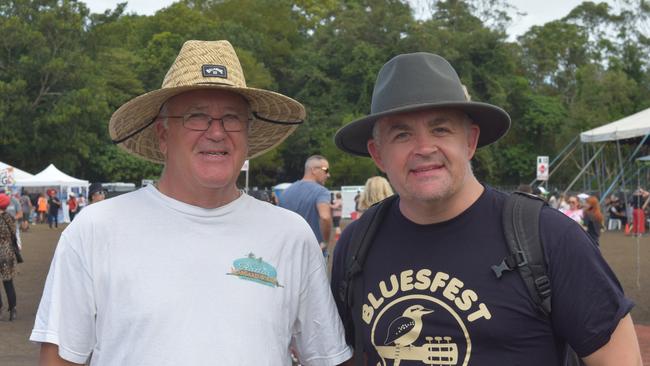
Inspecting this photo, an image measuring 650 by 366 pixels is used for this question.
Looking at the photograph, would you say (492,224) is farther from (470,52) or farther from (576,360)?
(470,52)

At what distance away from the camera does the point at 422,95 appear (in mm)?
2805

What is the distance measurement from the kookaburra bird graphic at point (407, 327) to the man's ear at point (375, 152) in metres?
0.55

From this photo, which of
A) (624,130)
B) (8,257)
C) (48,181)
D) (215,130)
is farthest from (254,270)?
(48,181)

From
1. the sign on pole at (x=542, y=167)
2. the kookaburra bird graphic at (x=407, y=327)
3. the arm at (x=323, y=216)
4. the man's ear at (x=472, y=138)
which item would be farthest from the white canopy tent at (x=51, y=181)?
the kookaburra bird graphic at (x=407, y=327)

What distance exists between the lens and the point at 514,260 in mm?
2658

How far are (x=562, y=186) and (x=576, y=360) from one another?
46.9m

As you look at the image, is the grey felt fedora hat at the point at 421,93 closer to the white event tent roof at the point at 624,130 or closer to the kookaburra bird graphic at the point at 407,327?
the kookaburra bird graphic at the point at 407,327

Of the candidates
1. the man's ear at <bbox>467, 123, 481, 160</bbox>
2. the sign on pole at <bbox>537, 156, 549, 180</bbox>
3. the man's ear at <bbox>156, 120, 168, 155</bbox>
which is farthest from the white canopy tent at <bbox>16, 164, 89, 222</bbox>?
the man's ear at <bbox>467, 123, 481, 160</bbox>

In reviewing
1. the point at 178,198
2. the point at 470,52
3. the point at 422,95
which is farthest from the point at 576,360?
the point at 470,52

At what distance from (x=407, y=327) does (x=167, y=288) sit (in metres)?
0.82

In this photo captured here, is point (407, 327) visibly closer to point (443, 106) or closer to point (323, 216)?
point (443, 106)

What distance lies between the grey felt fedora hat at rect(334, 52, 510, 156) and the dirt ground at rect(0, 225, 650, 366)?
622 cm

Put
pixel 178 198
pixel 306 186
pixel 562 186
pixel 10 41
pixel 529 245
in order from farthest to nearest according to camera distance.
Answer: pixel 562 186 < pixel 10 41 < pixel 306 186 < pixel 178 198 < pixel 529 245

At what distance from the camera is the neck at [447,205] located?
112 inches
